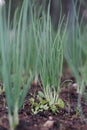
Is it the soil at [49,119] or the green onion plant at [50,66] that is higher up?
the green onion plant at [50,66]

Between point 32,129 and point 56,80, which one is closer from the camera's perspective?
point 32,129

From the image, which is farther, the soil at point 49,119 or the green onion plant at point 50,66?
the green onion plant at point 50,66

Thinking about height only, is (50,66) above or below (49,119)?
above

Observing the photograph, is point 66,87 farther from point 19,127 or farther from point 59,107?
point 19,127

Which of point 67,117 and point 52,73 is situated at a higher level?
point 52,73

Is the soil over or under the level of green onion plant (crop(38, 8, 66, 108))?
under

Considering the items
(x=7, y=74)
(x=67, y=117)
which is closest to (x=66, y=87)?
(x=67, y=117)

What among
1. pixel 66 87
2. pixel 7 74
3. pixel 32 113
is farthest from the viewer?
pixel 66 87

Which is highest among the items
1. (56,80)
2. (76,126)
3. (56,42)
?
(56,42)

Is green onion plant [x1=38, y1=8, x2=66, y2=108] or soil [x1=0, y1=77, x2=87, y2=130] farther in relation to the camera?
green onion plant [x1=38, y1=8, x2=66, y2=108]

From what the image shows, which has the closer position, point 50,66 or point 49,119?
point 49,119

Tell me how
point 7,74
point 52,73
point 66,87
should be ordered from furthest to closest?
point 66,87 → point 52,73 → point 7,74
